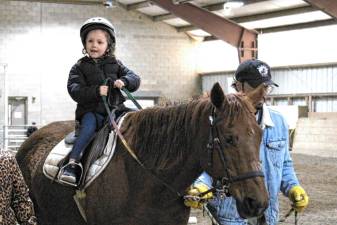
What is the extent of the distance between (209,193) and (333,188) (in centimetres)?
882

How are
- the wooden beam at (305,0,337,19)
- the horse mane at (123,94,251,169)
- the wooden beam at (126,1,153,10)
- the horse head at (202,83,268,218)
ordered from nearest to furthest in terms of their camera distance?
1. the horse head at (202,83,268,218)
2. the horse mane at (123,94,251,169)
3. the wooden beam at (305,0,337,19)
4. the wooden beam at (126,1,153,10)

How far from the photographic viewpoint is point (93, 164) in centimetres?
367

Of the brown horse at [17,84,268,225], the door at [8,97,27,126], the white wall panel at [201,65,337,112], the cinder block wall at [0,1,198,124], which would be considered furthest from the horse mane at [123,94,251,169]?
the door at [8,97,27,126]

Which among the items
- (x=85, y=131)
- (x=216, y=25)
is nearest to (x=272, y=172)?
(x=85, y=131)

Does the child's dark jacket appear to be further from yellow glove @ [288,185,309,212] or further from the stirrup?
yellow glove @ [288,185,309,212]

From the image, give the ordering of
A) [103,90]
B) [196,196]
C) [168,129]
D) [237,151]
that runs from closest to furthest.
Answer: [237,151]
[196,196]
[168,129]
[103,90]

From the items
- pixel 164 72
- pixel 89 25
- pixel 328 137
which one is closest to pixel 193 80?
pixel 164 72

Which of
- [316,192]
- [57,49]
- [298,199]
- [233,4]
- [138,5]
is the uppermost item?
[138,5]

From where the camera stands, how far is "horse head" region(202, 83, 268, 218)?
2752 millimetres

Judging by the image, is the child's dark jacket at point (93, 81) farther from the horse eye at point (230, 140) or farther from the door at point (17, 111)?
the door at point (17, 111)

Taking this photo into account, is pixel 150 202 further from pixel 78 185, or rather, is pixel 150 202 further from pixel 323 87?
pixel 323 87

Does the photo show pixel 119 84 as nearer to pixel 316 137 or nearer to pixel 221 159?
pixel 221 159

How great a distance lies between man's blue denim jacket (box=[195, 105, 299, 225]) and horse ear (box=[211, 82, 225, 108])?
1.89 ft

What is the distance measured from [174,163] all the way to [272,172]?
62cm
